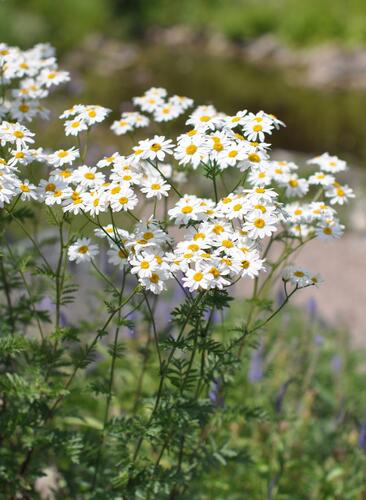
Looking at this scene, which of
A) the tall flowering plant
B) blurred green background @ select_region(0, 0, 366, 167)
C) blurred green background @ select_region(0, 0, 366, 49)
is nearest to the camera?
the tall flowering plant

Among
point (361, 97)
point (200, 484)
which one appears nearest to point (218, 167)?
point (200, 484)

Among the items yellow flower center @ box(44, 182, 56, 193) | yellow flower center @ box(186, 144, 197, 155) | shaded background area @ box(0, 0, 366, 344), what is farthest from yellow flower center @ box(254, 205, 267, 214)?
shaded background area @ box(0, 0, 366, 344)

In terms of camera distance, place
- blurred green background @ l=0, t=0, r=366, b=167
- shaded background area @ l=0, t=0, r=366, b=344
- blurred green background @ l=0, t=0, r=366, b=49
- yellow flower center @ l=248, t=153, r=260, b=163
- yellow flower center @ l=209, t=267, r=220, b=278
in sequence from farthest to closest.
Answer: blurred green background @ l=0, t=0, r=366, b=49
blurred green background @ l=0, t=0, r=366, b=167
shaded background area @ l=0, t=0, r=366, b=344
yellow flower center @ l=248, t=153, r=260, b=163
yellow flower center @ l=209, t=267, r=220, b=278

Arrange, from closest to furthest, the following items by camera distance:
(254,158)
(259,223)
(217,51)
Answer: (259,223) → (254,158) → (217,51)

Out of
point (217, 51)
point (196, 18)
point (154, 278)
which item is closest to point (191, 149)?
point (154, 278)

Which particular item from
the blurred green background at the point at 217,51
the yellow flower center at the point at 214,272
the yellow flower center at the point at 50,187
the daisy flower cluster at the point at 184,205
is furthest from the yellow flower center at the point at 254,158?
the blurred green background at the point at 217,51

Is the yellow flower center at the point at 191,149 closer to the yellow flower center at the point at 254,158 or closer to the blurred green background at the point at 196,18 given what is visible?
the yellow flower center at the point at 254,158

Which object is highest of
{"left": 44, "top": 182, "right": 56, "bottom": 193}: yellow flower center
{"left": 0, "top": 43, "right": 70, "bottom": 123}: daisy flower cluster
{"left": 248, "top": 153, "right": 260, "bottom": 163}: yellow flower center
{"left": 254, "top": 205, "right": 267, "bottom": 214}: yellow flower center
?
{"left": 0, "top": 43, "right": 70, "bottom": 123}: daisy flower cluster

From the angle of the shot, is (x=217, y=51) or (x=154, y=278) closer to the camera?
(x=154, y=278)

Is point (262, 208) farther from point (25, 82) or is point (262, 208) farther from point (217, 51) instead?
point (217, 51)

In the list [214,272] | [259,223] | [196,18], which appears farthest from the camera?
[196,18]

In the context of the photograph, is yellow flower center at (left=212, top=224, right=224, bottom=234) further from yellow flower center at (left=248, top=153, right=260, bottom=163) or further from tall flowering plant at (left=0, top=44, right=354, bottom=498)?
yellow flower center at (left=248, top=153, right=260, bottom=163)
